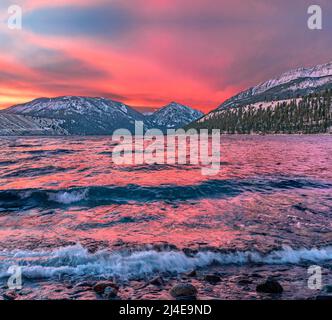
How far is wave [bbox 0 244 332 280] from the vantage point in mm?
9570

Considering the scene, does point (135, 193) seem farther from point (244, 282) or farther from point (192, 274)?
point (244, 282)

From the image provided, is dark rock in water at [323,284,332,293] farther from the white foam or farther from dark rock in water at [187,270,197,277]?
Result: the white foam

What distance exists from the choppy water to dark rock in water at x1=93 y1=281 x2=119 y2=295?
0.49 metres

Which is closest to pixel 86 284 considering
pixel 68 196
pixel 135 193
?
pixel 68 196

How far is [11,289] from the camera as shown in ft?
27.4

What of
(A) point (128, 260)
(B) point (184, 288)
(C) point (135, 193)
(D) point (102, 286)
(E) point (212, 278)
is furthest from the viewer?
(C) point (135, 193)

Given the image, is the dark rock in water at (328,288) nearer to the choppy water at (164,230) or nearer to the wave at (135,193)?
the choppy water at (164,230)

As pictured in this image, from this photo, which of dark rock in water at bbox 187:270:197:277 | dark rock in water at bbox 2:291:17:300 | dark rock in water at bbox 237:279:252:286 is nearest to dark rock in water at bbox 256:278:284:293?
dark rock in water at bbox 237:279:252:286

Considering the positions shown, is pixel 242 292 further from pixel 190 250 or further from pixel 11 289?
pixel 11 289

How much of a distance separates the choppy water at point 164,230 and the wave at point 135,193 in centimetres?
6

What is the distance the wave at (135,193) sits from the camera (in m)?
19.7

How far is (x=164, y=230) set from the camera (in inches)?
530

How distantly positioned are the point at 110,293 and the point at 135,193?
13680 millimetres

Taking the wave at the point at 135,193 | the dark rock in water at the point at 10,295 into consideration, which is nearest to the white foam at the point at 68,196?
the wave at the point at 135,193
